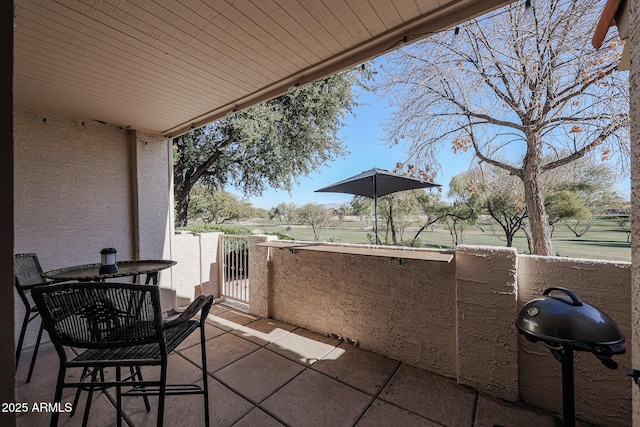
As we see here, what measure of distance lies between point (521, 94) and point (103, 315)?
21.6 feet

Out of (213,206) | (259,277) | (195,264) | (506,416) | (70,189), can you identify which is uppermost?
(213,206)

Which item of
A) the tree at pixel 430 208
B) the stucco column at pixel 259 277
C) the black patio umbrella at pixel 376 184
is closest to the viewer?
the stucco column at pixel 259 277

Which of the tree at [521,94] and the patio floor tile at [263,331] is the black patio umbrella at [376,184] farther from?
the patio floor tile at [263,331]

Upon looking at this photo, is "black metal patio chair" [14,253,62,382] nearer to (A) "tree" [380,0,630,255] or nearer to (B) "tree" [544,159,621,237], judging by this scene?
(A) "tree" [380,0,630,255]

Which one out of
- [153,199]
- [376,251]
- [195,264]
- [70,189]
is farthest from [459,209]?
[70,189]

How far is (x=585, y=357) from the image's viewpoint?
1.85 meters

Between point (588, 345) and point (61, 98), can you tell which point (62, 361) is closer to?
point (588, 345)

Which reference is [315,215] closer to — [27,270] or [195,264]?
[195,264]

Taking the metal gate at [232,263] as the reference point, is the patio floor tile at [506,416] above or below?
below

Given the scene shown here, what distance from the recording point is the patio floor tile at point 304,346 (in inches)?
108

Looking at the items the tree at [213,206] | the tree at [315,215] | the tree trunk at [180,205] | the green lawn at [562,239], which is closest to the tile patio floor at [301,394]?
the tree trunk at [180,205]

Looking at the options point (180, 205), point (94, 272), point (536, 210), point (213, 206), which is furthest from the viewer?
point (213, 206)

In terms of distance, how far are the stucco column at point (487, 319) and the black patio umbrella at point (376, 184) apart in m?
2.12

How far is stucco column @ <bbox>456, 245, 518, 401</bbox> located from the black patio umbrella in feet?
6.95
